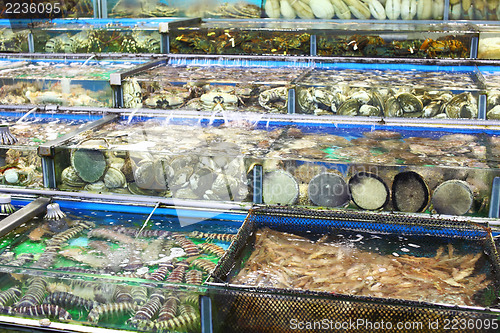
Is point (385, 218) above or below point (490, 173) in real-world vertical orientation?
below

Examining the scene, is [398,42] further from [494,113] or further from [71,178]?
[71,178]

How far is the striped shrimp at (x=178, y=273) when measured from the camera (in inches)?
68.6

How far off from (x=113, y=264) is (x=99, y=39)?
2.89 m

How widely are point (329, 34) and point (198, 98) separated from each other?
122 cm

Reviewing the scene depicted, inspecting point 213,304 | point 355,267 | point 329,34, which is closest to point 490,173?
point 355,267

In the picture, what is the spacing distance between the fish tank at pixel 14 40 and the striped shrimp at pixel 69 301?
330 centimetres

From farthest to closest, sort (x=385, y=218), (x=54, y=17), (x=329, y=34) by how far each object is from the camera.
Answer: (x=54, y=17), (x=329, y=34), (x=385, y=218)

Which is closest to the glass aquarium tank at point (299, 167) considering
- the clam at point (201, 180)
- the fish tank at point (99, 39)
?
the clam at point (201, 180)

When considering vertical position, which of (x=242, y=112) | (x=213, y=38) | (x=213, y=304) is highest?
(x=213, y=38)

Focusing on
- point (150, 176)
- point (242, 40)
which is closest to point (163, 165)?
point (150, 176)

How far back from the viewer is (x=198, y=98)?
10.2 feet

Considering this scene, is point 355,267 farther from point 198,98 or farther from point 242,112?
point 198,98

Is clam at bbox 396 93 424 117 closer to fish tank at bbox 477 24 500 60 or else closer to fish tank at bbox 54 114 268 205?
fish tank at bbox 54 114 268 205

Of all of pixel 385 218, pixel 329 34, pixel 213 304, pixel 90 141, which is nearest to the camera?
pixel 213 304
